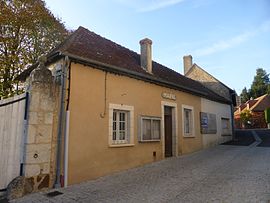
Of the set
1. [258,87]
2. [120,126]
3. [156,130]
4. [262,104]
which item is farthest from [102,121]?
[258,87]

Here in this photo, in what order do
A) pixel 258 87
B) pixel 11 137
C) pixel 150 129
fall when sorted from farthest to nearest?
pixel 258 87
pixel 150 129
pixel 11 137

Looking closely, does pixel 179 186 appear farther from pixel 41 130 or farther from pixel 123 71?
pixel 123 71

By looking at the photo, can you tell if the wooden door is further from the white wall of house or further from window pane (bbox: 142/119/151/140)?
the white wall of house

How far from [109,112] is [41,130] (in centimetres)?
244

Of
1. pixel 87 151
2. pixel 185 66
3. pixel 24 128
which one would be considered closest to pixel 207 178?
pixel 87 151

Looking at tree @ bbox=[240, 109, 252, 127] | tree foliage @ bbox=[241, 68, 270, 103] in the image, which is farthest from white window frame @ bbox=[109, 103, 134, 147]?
tree foliage @ bbox=[241, 68, 270, 103]

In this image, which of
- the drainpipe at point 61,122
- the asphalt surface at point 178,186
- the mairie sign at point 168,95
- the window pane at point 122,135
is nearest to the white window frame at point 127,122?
the window pane at point 122,135

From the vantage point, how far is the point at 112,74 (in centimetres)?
819

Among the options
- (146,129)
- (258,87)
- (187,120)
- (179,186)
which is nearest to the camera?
(179,186)

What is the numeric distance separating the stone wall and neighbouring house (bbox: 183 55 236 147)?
965cm

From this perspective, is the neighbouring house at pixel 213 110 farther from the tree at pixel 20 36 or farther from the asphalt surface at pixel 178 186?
the tree at pixel 20 36

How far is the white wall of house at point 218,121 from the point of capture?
47.3ft

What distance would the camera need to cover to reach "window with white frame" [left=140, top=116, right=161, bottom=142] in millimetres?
9281

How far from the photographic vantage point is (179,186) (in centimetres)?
602
